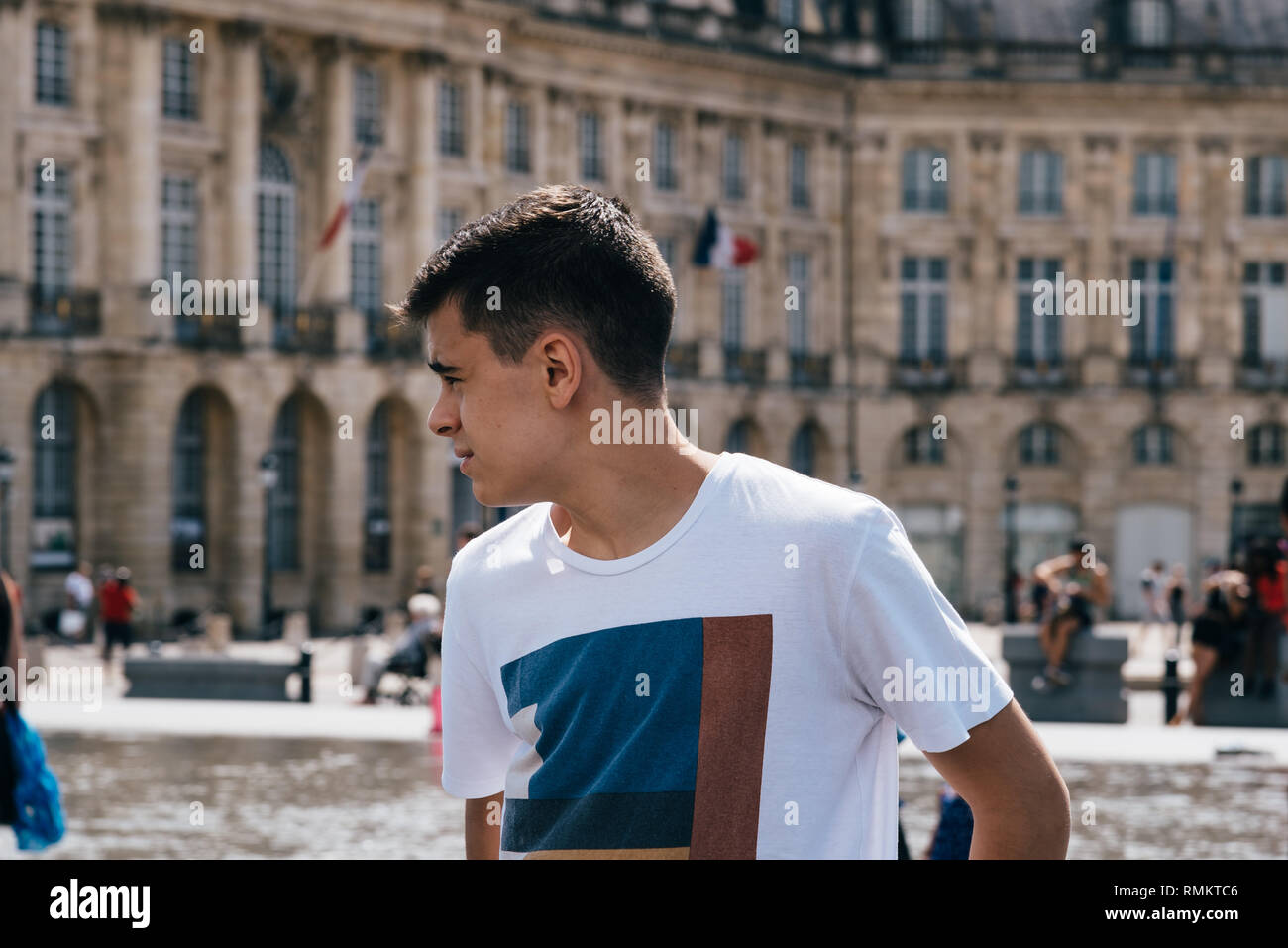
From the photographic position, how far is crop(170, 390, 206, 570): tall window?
4565 centimetres

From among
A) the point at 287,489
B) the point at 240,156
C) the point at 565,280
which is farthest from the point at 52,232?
the point at 565,280

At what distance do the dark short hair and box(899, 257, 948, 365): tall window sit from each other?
59312 millimetres

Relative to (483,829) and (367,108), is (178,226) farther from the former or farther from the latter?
(483,829)

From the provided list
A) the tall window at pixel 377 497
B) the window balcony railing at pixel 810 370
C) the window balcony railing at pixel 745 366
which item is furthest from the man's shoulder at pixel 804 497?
the window balcony railing at pixel 810 370

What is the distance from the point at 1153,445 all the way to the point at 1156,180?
283 inches

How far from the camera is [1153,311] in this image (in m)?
62.3

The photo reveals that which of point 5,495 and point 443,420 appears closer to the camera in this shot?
point 443,420

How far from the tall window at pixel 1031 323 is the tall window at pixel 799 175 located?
6.22 metres

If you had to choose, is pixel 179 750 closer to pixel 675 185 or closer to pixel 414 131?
pixel 414 131

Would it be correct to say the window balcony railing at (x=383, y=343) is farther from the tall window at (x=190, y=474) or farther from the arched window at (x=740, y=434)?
the arched window at (x=740, y=434)

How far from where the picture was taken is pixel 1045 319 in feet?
204

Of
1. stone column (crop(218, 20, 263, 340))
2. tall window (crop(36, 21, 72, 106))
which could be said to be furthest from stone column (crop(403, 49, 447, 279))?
tall window (crop(36, 21, 72, 106))
